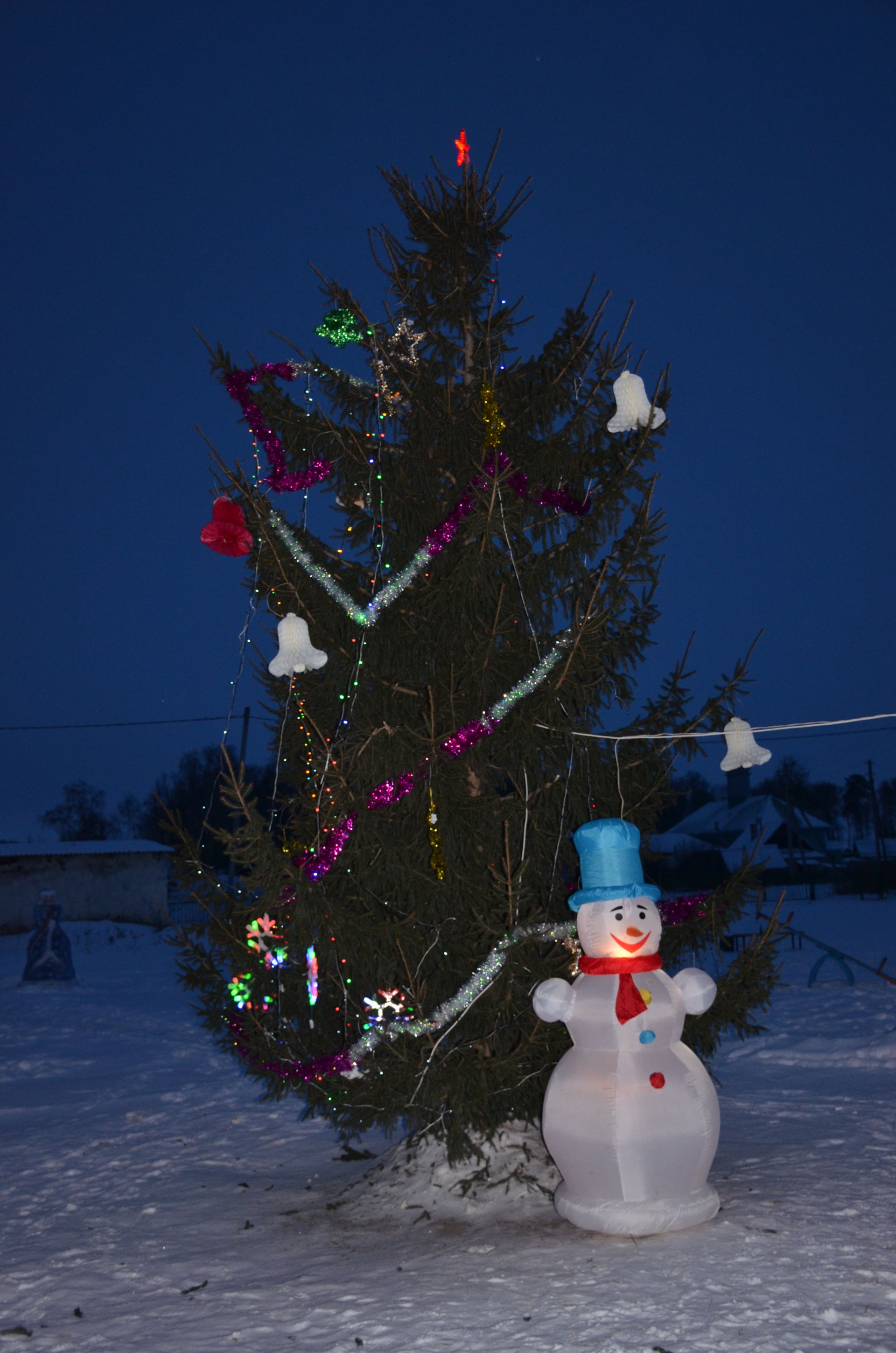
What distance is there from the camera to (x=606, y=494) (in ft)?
18.1

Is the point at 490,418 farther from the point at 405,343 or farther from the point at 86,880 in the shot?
the point at 86,880

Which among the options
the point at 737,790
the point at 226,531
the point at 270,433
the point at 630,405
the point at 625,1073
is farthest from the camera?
the point at 737,790

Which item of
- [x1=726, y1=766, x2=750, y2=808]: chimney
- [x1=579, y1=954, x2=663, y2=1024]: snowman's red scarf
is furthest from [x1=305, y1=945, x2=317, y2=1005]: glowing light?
[x1=726, y1=766, x2=750, y2=808]: chimney

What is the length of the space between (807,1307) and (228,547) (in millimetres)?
4211

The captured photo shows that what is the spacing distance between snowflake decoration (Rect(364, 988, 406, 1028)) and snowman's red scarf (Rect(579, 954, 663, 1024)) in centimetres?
93

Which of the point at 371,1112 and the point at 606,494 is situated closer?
the point at 371,1112

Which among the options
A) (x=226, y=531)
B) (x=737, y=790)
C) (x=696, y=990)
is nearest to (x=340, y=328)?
(x=226, y=531)

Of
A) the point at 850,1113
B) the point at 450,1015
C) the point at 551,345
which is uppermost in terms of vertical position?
the point at 551,345

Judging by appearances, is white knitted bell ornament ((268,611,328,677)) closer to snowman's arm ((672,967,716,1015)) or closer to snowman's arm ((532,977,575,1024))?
snowman's arm ((532,977,575,1024))

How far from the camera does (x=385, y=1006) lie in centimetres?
491

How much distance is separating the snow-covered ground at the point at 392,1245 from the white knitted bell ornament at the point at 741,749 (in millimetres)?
2144

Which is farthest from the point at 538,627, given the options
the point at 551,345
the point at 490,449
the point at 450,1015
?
the point at 450,1015

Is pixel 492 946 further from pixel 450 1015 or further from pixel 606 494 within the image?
pixel 606 494

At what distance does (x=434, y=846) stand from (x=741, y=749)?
168cm
